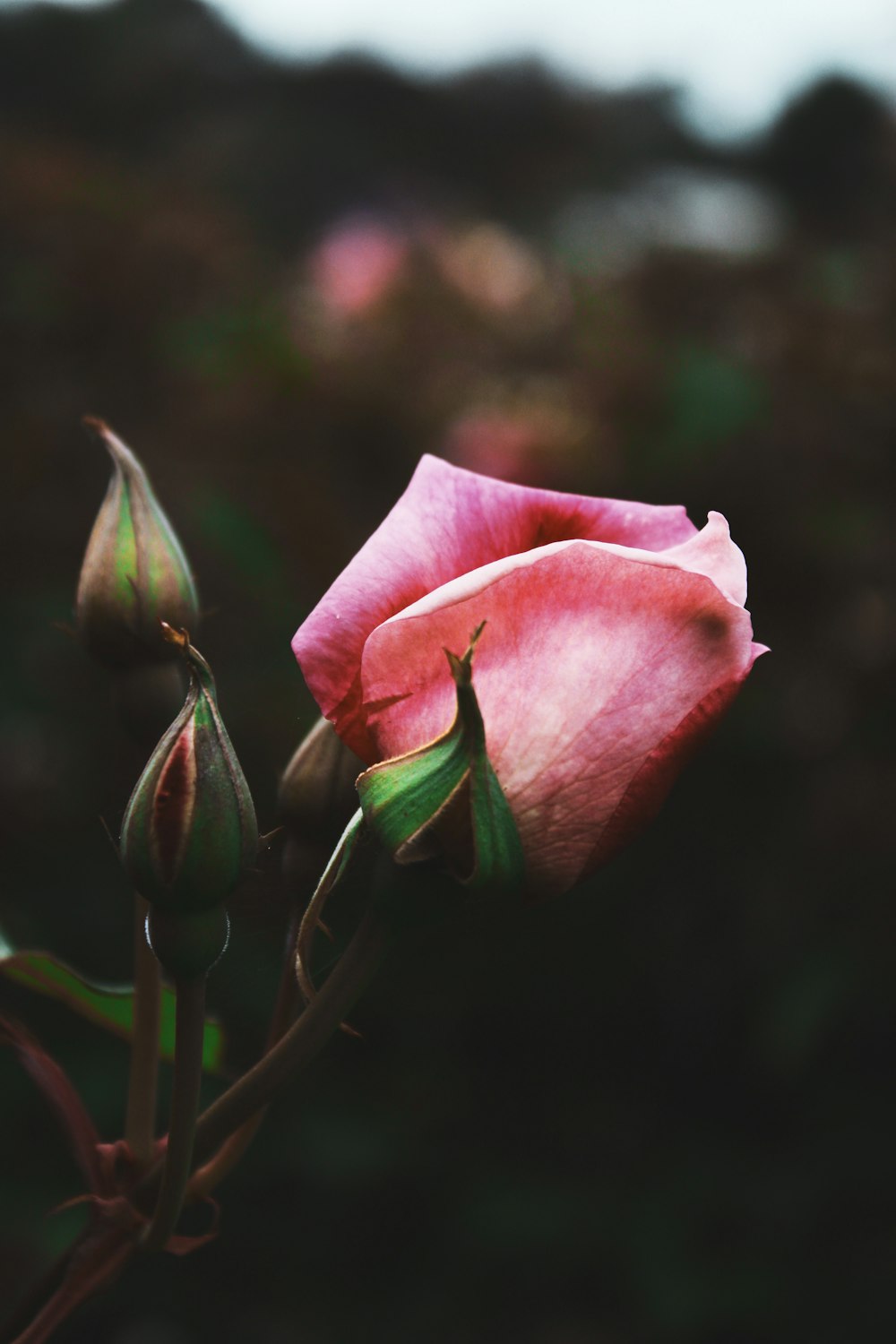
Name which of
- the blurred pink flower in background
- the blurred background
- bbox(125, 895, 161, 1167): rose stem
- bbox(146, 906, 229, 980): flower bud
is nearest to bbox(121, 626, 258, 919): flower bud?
bbox(146, 906, 229, 980): flower bud

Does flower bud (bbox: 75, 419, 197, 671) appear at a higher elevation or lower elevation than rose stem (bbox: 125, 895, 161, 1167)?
higher

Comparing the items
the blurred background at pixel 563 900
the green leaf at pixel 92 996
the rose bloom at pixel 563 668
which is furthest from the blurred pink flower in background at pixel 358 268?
the rose bloom at pixel 563 668

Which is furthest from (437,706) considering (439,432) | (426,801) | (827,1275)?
(439,432)

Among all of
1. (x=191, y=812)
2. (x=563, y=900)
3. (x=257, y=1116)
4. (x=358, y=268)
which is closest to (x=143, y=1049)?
(x=257, y=1116)

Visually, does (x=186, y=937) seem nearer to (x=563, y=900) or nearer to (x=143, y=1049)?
(x=143, y=1049)

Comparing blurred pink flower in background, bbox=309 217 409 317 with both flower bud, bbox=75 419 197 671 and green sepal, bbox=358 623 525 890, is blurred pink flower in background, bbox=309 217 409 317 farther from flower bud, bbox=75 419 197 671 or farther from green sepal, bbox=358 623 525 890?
green sepal, bbox=358 623 525 890

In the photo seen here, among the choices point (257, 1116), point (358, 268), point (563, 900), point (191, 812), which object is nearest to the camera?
point (191, 812)
